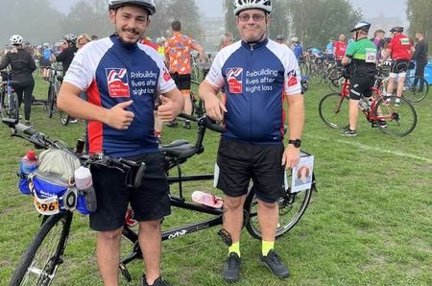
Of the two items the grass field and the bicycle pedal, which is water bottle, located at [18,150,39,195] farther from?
the bicycle pedal

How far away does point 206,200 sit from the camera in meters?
3.87

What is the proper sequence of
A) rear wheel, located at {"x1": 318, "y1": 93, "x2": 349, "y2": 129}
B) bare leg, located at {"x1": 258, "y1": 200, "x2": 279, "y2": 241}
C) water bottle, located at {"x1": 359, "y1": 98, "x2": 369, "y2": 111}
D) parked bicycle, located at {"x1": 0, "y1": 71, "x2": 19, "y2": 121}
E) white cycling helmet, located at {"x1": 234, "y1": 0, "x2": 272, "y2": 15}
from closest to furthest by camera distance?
white cycling helmet, located at {"x1": 234, "y1": 0, "x2": 272, "y2": 15} → bare leg, located at {"x1": 258, "y1": 200, "x2": 279, "y2": 241} → water bottle, located at {"x1": 359, "y1": 98, "x2": 369, "y2": 111} → rear wheel, located at {"x1": 318, "y1": 93, "x2": 349, "y2": 129} → parked bicycle, located at {"x1": 0, "y1": 71, "x2": 19, "y2": 121}

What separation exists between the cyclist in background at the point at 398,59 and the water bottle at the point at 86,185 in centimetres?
1226

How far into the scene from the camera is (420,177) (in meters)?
6.26

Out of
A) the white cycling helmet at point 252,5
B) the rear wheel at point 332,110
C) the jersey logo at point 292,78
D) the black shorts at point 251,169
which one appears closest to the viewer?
the white cycling helmet at point 252,5

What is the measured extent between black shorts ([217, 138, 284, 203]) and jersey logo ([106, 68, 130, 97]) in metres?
1.14

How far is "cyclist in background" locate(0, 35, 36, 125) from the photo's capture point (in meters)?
9.98

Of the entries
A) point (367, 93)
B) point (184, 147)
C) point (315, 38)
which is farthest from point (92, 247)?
point (315, 38)

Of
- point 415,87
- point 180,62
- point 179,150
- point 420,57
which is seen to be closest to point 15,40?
point 180,62

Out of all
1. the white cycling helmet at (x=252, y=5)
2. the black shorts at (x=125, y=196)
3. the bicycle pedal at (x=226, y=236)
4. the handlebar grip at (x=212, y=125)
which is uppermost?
the white cycling helmet at (x=252, y=5)

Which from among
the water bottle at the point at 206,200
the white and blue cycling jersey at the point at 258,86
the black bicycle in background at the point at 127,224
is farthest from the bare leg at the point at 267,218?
the white and blue cycling jersey at the point at 258,86

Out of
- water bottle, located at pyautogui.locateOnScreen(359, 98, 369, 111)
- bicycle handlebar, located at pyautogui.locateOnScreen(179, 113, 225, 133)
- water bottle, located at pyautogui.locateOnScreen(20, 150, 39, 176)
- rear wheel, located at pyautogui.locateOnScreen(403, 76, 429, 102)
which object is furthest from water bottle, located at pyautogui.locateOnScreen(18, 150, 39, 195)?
rear wheel, located at pyautogui.locateOnScreen(403, 76, 429, 102)

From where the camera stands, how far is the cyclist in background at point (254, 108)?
342 centimetres

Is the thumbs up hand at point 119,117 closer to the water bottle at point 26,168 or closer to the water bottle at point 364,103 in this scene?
the water bottle at point 26,168
